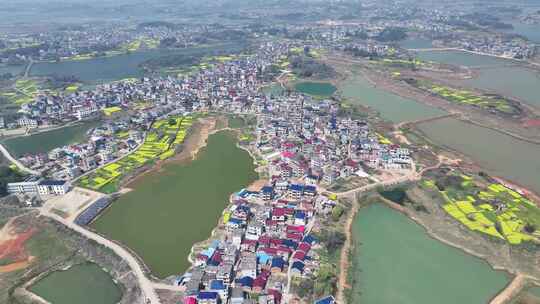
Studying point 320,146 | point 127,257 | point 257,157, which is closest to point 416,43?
point 320,146

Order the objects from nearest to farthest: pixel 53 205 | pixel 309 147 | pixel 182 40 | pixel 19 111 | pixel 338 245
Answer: pixel 338 245
pixel 53 205
pixel 309 147
pixel 19 111
pixel 182 40

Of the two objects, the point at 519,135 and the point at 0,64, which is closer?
the point at 519,135

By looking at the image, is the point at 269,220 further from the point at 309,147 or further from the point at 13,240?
the point at 13,240

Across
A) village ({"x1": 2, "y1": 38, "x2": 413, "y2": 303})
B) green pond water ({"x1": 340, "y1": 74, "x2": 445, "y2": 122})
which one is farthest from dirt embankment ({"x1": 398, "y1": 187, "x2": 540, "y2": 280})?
green pond water ({"x1": 340, "y1": 74, "x2": 445, "y2": 122})

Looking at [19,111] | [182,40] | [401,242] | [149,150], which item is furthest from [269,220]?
[182,40]

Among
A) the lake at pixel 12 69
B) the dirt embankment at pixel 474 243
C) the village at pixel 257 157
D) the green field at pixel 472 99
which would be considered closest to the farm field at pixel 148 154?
the village at pixel 257 157

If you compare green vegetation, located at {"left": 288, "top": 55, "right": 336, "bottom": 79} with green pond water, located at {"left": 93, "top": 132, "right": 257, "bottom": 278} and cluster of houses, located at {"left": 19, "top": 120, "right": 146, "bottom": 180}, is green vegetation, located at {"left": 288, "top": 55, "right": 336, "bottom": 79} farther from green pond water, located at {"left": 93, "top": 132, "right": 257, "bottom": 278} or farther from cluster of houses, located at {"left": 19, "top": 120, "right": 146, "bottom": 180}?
cluster of houses, located at {"left": 19, "top": 120, "right": 146, "bottom": 180}

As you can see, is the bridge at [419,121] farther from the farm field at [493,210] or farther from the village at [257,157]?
the farm field at [493,210]
